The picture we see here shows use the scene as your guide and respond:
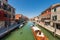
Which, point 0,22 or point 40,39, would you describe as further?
point 0,22

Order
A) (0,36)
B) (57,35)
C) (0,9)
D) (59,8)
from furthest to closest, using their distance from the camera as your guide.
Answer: (59,8)
(0,9)
(57,35)
(0,36)

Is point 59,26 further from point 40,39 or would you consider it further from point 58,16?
point 40,39

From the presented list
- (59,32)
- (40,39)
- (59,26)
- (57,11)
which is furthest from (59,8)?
(40,39)

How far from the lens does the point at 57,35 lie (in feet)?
71.0

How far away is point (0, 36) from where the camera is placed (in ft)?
61.1

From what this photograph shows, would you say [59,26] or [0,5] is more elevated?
[0,5]

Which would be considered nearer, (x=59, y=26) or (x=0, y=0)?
(x=0, y=0)

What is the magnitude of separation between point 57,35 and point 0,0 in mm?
18306

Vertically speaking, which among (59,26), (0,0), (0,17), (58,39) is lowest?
(58,39)

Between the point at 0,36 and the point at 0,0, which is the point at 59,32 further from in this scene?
the point at 0,0

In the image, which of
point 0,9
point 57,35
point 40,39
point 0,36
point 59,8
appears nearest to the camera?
point 40,39

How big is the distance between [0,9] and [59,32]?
679 inches

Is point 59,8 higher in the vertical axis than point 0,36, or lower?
higher

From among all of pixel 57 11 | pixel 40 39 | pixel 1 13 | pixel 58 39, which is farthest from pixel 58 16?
pixel 1 13
